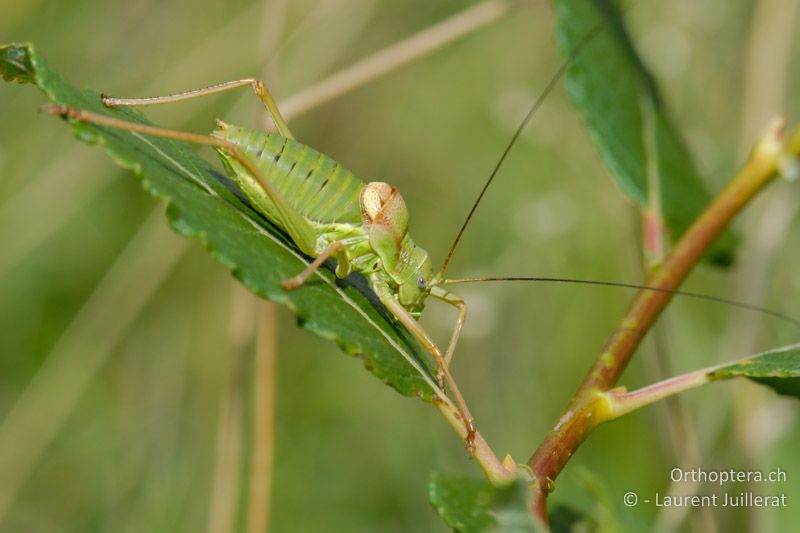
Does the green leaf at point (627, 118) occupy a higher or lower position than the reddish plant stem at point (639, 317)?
higher

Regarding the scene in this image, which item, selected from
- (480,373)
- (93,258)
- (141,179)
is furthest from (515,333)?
(141,179)

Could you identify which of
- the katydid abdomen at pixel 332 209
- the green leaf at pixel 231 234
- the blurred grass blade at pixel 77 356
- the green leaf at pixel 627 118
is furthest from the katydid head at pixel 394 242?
the blurred grass blade at pixel 77 356

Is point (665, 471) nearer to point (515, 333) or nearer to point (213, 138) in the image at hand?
point (515, 333)

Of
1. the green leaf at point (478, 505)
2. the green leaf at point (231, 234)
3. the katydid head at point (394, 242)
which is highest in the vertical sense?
the katydid head at point (394, 242)

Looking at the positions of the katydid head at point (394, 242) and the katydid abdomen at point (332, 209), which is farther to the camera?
the katydid head at point (394, 242)

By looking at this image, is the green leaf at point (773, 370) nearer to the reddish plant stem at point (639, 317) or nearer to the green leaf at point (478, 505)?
the reddish plant stem at point (639, 317)

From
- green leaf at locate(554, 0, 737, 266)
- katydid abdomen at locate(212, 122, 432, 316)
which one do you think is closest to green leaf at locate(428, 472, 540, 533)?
katydid abdomen at locate(212, 122, 432, 316)
